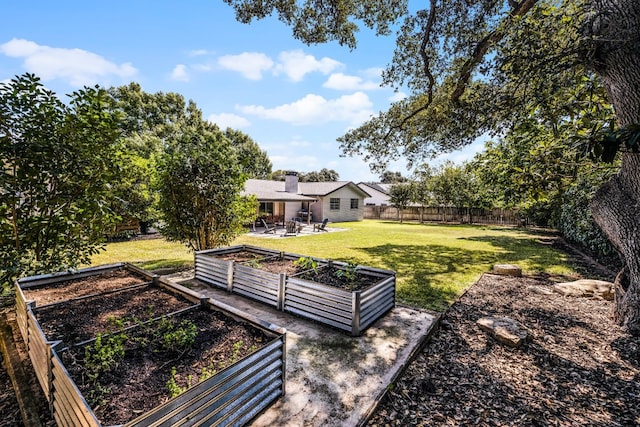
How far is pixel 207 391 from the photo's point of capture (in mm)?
1848

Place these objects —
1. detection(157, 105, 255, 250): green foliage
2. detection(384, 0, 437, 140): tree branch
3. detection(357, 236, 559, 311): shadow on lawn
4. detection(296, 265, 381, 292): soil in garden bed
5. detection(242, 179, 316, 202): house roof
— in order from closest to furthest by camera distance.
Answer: detection(296, 265, 381, 292): soil in garden bed → detection(357, 236, 559, 311): shadow on lawn → detection(157, 105, 255, 250): green foliage → detection(384, 0, 437, 140): tree branch → detection(242, 179, 316, 202): house roof

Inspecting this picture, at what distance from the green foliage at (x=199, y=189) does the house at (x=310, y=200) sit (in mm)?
10823

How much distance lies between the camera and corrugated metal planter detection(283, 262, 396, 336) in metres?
3.79

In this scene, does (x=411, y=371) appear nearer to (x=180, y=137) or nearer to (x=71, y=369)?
(x=71, y=369)

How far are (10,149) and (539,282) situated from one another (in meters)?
10.2

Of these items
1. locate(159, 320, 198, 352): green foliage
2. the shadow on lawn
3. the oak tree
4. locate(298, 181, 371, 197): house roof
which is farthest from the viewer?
locate(298, 181, 371, 197): house roof

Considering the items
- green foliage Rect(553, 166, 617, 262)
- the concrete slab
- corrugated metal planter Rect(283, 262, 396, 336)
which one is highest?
green foliage Rect(553, 166, 617, 262)

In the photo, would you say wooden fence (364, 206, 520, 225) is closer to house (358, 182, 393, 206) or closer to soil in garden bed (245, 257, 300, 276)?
house (358, 182, 393, 206)

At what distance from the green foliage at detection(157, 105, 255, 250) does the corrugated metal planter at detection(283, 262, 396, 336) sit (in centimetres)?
341

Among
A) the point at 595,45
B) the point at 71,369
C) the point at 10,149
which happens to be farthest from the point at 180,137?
the point at 595,45

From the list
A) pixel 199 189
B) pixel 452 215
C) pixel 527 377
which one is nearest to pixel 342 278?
pixel 527 377

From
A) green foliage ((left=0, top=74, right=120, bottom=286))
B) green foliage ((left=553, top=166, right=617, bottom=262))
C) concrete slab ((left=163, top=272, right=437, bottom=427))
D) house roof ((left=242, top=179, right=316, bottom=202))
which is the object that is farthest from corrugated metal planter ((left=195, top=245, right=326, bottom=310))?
house roof ((left=242, top=179, right=316, bottom=202))

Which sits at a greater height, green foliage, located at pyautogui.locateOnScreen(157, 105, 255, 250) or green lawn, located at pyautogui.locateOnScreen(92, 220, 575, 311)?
green foliage, located at pyautogui.locateOnScreen(157, 105, 255, 250)

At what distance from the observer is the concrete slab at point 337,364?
2.38 m
